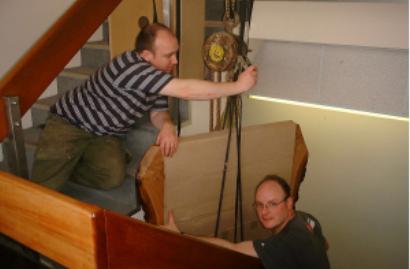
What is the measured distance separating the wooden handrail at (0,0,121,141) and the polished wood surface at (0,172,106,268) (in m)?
0.48

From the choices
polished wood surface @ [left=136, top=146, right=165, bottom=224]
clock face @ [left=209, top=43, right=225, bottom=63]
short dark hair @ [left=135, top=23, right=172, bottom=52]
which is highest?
short dark hair @ [left=135, top=23, right=172, bottom=52]

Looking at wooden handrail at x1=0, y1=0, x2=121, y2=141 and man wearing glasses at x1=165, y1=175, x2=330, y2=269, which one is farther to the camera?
man wearing glasses at x1=165, y1=175, x2=330, y2=269

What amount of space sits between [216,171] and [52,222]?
1022 mm

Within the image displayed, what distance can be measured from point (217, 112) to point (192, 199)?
2.93 feet

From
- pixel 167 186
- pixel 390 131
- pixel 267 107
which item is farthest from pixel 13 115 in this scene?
pixel 390 131

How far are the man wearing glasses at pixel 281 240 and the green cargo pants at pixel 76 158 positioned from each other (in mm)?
504

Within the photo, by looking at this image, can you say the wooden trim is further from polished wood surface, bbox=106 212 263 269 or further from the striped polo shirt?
polished wood surface, bbox=106 212 263 269

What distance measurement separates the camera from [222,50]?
5.23 ft

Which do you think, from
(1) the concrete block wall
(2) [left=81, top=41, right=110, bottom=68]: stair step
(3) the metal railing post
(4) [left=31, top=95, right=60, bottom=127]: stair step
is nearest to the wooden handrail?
(3) the metal railing post

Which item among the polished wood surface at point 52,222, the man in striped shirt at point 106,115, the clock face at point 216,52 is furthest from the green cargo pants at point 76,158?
the polished wood surface at point 52,222

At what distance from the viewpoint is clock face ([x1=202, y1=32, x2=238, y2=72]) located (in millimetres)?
1577

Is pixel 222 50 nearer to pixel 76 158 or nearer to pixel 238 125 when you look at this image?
pixel 238 125

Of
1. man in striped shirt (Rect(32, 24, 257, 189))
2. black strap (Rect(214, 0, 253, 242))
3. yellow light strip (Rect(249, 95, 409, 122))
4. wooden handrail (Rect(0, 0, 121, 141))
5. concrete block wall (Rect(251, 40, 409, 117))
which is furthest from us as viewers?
yellow light strip (Rect(249, 95, 409, 122))

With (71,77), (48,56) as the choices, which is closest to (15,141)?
(48,56)
